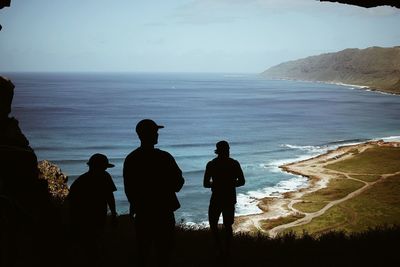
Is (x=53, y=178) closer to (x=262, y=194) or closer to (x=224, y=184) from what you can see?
(x=262, y=194)

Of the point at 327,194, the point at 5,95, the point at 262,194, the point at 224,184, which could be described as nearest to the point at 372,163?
the point at 327,194

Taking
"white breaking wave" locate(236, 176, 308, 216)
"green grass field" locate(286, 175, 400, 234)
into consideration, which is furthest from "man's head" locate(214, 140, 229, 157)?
"white breaking wave" locate(236, 176, 308, 216)

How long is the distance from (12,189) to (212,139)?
6167cm

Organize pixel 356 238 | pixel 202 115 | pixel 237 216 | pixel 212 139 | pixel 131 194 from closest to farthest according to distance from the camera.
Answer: pixel 131 194 → pixel 356 238 → pixel 237 216 → pixel 212 139 → pixel 202 115

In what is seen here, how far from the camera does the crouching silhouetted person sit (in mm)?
5453

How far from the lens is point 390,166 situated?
4653cm

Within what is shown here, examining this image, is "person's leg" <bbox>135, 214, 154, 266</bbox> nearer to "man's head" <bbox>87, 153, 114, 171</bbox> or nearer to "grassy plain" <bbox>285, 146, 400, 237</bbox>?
"man's head" <bbox>87, 153, 114, 171</bbox>

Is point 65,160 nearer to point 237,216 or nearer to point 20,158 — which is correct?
point 237,216

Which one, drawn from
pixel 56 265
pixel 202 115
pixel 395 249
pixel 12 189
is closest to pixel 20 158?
pixel 12 189

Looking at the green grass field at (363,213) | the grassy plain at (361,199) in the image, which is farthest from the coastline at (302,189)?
the green grass field at (363,213)

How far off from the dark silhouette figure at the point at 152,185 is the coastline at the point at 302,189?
16351mm

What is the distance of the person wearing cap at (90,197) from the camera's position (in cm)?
545

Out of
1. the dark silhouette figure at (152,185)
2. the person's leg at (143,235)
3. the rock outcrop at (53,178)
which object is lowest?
the rock outcrop at (53,178)

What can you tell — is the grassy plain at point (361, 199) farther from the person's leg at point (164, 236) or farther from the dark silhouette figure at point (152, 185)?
the dark silhouette figure at point (152, 185)
